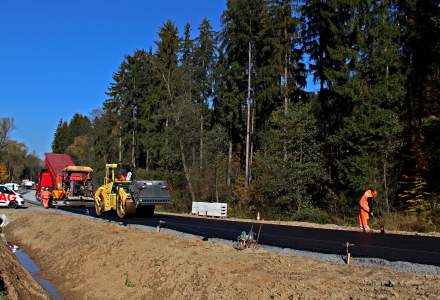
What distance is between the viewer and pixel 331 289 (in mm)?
8414

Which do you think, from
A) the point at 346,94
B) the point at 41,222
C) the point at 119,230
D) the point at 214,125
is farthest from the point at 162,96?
the point at 119,230

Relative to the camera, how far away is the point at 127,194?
23875mm

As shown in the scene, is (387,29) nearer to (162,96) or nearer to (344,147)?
(344,147)

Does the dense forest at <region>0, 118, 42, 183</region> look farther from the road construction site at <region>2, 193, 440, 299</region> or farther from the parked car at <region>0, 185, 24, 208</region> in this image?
the road construction site at <region>2, 193, 440, 299</region>

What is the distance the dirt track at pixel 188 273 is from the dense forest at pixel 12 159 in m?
111

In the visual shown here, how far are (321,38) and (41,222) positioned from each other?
84.1 feet

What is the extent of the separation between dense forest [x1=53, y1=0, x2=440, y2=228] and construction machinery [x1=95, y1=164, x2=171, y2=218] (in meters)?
10.6

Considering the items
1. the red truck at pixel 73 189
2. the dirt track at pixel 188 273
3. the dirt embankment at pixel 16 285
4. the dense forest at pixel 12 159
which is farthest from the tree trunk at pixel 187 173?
the dense forest at pixel 12 159

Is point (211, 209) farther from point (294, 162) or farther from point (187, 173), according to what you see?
point (187, 173)

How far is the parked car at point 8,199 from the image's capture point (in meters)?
37.8

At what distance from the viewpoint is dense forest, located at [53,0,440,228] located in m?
31.2

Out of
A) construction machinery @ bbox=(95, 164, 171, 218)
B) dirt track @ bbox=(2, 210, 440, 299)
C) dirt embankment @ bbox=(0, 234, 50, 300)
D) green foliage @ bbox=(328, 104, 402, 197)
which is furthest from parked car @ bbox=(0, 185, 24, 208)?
dirt embankment @ bbox=(0, 234, 50, 300)

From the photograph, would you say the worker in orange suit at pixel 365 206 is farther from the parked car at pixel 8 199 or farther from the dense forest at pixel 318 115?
the parked car at pixel 8 199

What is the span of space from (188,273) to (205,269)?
50 cm
